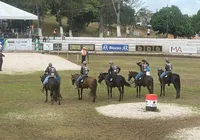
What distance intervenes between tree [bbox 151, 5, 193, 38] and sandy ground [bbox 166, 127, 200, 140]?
75.9 m

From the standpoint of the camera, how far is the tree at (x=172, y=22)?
3549 inches

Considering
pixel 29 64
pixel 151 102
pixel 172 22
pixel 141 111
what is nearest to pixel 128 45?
pixel 29 64

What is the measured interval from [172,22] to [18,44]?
46900mm

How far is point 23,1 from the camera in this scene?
79875 mm

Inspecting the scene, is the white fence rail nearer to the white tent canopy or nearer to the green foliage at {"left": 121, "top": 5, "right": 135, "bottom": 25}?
the white tent canopy

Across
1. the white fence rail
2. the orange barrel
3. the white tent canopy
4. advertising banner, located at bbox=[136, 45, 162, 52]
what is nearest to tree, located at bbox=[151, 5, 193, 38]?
the white fence rail

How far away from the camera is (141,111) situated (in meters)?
18.2

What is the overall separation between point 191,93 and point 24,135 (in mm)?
13156

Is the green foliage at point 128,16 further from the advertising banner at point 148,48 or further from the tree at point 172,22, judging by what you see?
the advertising banner at point 148,48

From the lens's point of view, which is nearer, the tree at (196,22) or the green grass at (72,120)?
the green grass at (72,120)

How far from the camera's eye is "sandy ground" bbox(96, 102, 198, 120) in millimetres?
17266

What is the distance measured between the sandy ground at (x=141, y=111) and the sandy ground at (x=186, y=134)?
7.11ft

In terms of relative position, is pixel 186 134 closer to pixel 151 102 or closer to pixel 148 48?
pixel 151 102

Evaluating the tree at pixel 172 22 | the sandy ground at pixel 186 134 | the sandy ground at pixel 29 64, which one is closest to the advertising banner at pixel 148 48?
the sandy ground at pixel 29 64
